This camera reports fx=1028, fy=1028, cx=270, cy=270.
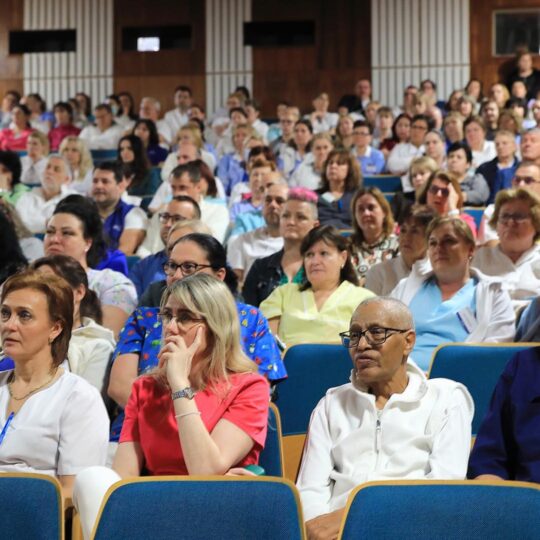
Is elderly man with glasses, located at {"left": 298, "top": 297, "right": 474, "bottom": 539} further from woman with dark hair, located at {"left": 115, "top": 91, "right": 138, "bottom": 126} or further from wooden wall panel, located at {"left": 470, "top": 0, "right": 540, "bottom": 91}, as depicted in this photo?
wooden wall panel, located at {"left": 470, "top": 0, "right": 540, "bottom": 91}

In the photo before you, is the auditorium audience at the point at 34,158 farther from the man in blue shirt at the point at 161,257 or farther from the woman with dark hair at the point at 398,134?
the man in blue shirt at the point at 161,257

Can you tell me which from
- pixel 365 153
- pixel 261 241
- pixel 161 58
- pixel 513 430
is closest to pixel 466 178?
pixel 365 153

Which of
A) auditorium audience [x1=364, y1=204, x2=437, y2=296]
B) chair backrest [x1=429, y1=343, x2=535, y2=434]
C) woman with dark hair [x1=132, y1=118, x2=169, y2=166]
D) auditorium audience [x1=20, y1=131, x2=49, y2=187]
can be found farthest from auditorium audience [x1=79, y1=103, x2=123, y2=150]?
chair backrest [x1=429, y1=343, x2=535, y2=434]

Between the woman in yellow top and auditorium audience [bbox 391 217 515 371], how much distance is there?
0.68 ft

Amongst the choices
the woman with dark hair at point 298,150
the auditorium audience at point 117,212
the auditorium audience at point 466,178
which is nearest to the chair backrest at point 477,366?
the auditorium audience at point 117,212

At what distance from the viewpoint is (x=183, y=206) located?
4.19 metres

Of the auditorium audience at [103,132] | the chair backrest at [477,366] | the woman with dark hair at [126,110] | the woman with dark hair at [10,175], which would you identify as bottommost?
the chair backrest at [477,366]

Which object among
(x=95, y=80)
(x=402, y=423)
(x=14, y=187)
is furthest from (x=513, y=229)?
(x=95, y=80)

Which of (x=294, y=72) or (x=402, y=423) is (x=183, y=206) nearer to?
(x=402, y=423)

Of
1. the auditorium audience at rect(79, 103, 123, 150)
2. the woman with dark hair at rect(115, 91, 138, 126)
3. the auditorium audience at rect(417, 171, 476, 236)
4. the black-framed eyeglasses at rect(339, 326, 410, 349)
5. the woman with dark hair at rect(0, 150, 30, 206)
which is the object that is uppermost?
the woman with dark hair at rect(115, 91, 138, 126)

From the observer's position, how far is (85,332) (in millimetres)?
2891

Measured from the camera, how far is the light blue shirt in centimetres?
335

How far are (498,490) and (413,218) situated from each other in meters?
2.45

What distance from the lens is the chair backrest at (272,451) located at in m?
2.26
